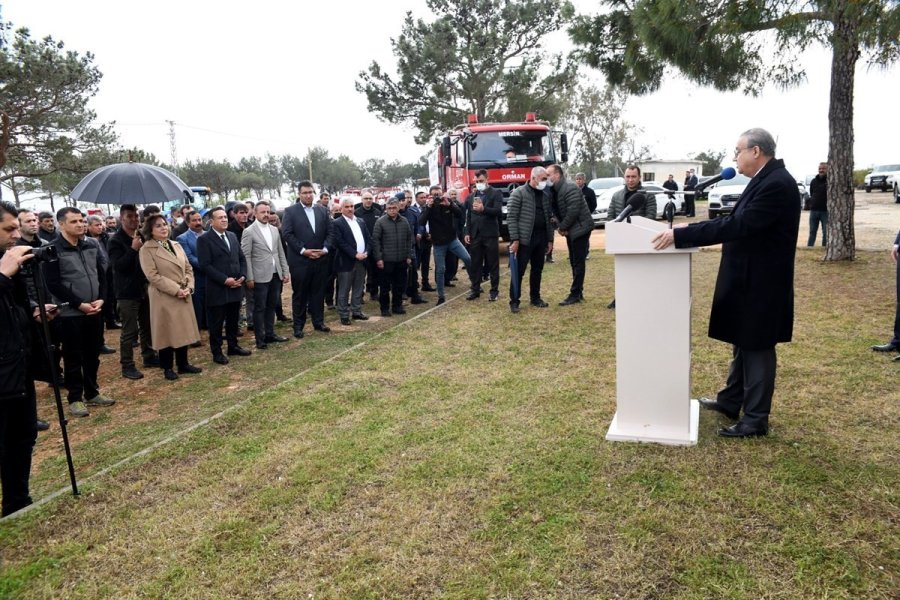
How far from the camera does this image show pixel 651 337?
3.70m

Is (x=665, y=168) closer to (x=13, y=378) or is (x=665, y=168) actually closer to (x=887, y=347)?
(x=887, y=347)

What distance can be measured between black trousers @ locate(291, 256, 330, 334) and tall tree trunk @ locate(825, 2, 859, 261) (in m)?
8.75

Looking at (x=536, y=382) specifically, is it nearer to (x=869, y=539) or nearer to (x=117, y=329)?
(x=869, y=539)

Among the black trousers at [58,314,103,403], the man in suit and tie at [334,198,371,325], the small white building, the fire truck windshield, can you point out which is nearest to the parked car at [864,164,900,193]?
the small white building

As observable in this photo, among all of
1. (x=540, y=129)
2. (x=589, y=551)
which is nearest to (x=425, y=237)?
(x=540, y=129)

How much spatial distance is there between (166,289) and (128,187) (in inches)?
41.9

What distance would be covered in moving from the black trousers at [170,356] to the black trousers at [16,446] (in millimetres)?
2887

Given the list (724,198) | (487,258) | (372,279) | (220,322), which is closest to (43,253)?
(220,322)

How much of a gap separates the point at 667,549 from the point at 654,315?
57.7 inches

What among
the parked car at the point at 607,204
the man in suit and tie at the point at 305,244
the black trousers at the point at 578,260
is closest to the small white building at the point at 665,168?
the parked car at the point at 607,204

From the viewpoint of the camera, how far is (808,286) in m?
8.46

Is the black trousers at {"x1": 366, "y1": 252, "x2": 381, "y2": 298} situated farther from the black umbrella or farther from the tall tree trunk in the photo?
the tall tree trunk

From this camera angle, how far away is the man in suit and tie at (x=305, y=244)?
7754 mm

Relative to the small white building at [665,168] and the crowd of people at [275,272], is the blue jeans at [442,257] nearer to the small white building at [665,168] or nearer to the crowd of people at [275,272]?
the crowd of people at [275,272]
